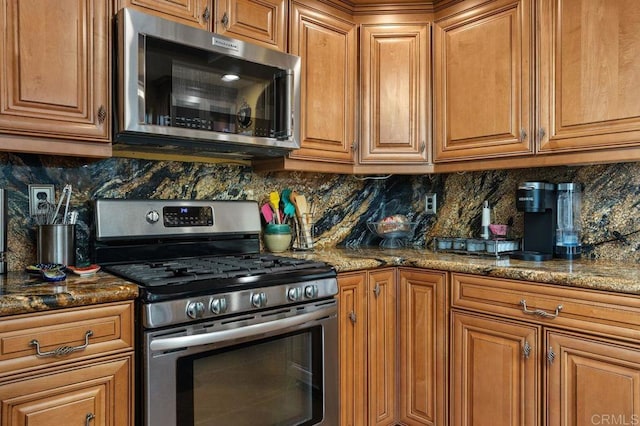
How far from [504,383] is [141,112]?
1.74 m

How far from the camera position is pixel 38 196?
1.72 meters

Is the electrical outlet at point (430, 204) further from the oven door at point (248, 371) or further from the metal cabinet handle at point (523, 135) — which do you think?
the oven door at point (248, 371)

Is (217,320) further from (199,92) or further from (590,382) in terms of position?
(590,382)

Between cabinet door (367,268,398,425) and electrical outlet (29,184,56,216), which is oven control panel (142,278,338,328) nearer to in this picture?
cabinet door (367,268,398,425)

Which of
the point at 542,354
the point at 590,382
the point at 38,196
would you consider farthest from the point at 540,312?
the point at 38,196

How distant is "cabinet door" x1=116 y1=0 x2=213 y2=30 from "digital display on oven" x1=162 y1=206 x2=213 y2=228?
0.77 m

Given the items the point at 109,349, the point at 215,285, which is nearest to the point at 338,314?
the point at 215,285

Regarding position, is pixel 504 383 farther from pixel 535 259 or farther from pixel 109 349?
pixel 109 349

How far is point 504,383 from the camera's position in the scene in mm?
1770

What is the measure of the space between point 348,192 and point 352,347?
3.29ft

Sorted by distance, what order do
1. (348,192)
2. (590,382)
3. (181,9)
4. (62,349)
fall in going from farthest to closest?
(348,192) → (181,9) → (590,382) → (62,349)

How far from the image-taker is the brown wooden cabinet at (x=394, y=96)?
2365mm

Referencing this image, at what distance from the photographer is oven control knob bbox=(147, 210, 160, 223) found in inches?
74.7

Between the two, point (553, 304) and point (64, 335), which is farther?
point (553, 304)
